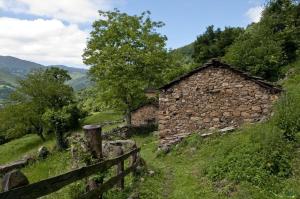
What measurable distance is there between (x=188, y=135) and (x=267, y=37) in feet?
74.6

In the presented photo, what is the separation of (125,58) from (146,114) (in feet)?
35.4

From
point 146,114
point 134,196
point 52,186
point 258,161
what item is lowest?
point 146,114

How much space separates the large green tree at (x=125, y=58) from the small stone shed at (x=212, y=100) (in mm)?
13692

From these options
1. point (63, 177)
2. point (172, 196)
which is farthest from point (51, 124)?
point (63, 177)

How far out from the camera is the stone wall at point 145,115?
1753 inches

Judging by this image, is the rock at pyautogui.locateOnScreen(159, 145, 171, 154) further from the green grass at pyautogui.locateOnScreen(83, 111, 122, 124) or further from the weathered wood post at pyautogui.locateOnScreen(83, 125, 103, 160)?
the green grass at pyautogui.locateOnScreen(83, 111, 122, 124)

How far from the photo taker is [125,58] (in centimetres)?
3647

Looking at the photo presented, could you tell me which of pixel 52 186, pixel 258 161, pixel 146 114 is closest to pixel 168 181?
pixel 258 161

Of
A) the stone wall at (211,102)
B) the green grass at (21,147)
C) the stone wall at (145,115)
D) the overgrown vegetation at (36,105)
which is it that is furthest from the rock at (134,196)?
the green grass at (21,147)

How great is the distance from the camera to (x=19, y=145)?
52.9 meters

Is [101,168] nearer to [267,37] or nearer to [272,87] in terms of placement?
[272,87]

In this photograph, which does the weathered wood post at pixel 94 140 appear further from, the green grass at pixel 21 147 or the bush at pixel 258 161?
the green grass at pixel 21 147

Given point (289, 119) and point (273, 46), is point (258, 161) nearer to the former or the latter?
point (289, 119)

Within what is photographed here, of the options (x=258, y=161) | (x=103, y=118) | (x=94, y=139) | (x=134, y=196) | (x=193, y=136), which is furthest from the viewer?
(x=103, y=118)
